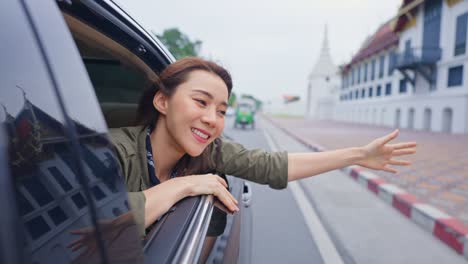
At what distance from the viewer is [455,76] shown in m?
19.8

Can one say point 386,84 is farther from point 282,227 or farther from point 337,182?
point 282,227

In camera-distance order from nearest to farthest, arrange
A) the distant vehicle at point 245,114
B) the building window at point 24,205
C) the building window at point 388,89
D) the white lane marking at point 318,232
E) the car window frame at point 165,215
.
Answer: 1. the building window at point 24,205
2. the car window frame at point 165,215
3. the white lane marking at point 318,232
4. the distant vehicle at point 245,114
5. the building window at point 388,89

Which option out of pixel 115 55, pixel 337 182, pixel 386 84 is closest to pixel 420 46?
pixel 386 84

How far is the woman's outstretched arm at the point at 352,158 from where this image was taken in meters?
1.82

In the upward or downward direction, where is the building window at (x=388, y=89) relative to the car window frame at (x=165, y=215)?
upward

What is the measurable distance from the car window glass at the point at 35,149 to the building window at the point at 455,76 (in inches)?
882

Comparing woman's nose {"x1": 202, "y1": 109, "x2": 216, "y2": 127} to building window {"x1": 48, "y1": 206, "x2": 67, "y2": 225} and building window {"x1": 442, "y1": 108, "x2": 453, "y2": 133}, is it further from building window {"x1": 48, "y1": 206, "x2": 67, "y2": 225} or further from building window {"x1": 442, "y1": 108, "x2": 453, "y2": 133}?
building window {"x1": 442, "y1": 108, "x2": 453, "y2": 133}

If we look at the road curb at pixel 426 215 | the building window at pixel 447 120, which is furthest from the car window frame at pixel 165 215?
the building window at pixel 447 120

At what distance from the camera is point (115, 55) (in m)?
1.92

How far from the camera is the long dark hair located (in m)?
1.52

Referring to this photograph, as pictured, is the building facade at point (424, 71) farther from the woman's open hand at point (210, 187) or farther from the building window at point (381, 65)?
the woman's open hand at point (210, 187)

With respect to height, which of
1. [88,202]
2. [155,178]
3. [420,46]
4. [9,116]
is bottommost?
[155,178]

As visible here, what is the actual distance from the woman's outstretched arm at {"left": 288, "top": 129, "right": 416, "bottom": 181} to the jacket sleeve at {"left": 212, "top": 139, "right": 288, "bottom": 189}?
72 mm

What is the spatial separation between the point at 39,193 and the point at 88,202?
0.11 m
